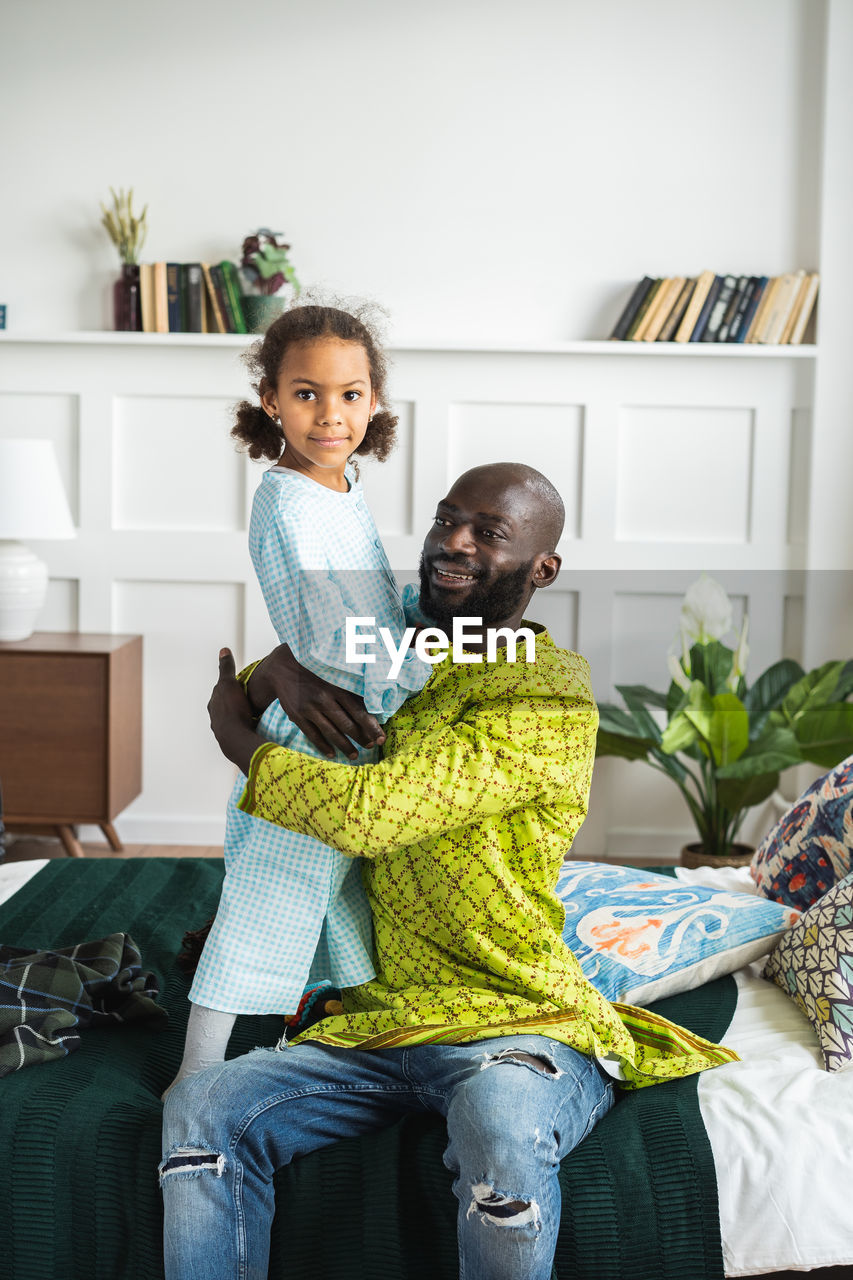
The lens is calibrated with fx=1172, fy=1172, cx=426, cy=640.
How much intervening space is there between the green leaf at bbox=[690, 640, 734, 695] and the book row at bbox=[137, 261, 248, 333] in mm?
1655

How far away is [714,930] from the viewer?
1.66 metres

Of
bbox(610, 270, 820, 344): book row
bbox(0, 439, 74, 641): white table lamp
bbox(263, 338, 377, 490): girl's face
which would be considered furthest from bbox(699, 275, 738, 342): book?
bbox(263, 338, 377, 490): girl's face

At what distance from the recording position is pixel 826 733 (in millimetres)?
3111

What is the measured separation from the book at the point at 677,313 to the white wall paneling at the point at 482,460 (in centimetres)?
7

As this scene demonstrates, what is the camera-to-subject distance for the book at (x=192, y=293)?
353 centimetres

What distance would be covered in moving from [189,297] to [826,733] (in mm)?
2237

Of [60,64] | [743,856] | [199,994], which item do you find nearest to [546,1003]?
[199,994]

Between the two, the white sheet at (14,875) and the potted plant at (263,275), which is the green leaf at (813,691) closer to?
the potted plant at (263,275)

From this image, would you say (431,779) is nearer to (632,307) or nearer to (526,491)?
(526,491)

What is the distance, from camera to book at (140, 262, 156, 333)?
353 cm

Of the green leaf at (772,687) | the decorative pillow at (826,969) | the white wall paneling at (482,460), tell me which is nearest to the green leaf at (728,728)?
the green leaf at (772,687)

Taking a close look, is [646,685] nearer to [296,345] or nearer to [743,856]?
[743,856]

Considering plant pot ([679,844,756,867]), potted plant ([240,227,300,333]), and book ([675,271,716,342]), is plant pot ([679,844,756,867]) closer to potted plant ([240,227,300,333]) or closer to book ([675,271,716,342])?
book ([675,271,716,342])

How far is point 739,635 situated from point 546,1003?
245cm
